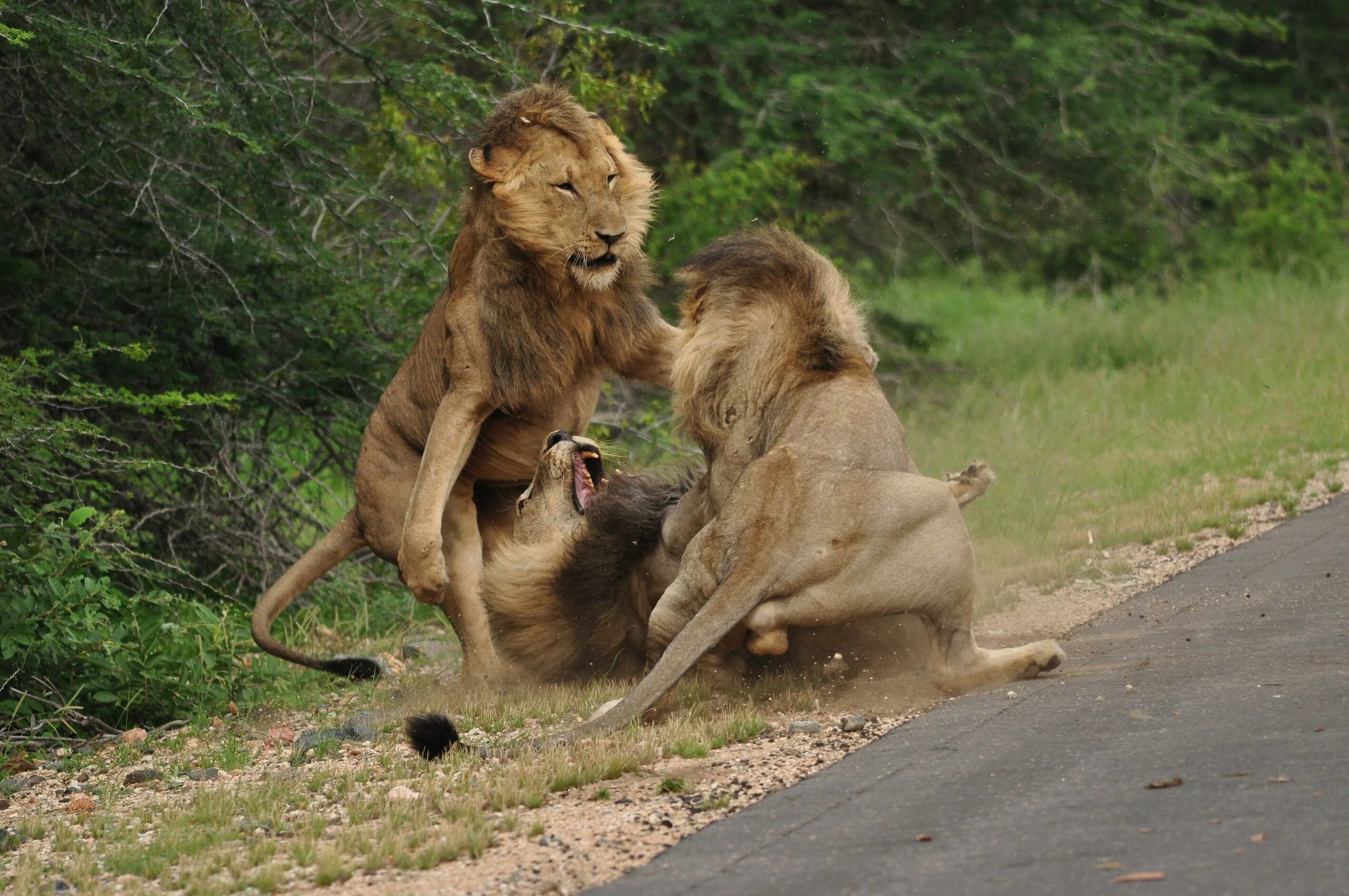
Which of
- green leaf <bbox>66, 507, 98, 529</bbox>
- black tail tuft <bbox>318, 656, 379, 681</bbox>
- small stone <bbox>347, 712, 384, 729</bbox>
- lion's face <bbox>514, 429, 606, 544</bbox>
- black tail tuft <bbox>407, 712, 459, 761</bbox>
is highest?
lion's face <bbox>514, 429, 606, 544</bbox>

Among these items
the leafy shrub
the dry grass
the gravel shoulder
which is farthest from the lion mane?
the leafy shrub

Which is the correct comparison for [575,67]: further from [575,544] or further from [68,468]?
[575,544]

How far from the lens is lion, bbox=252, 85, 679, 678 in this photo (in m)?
5.55

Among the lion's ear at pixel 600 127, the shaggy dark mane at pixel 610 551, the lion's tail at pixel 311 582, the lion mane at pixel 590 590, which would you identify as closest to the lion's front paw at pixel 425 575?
the lion mane at pixel 590 590

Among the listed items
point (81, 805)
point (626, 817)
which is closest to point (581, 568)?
point (81, 805)

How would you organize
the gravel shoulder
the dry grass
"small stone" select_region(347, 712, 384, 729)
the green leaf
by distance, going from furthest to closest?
the green leaf
"small stone" select_region(347, 712, 384, 729)
the dry grass
the gravel shoulder

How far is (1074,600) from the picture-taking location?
6121 mm

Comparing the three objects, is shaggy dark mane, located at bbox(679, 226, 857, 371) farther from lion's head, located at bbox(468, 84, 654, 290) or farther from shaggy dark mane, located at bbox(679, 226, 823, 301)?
lion's head, located at bbox(468, 84, 654, 290)

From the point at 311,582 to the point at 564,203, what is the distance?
1991 millimetres

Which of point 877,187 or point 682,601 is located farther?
point 877,187

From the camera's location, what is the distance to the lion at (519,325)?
5547 millimetres

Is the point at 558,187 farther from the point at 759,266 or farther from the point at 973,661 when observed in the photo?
the point at 973,661

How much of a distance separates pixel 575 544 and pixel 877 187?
7984 millimetres

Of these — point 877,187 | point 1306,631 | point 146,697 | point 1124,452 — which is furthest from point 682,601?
point 877,187
